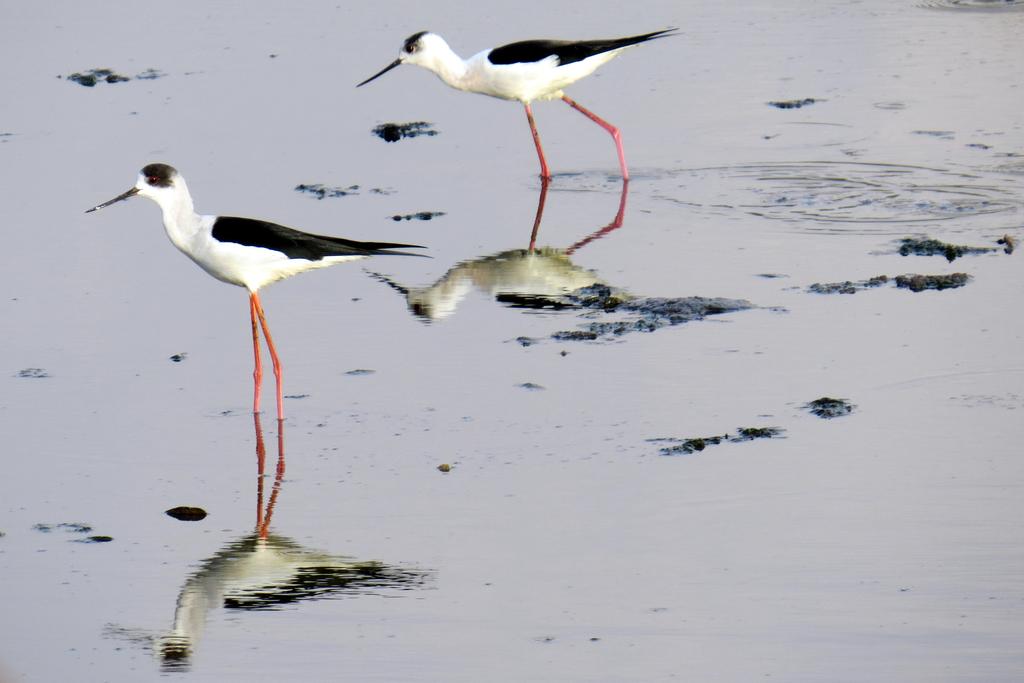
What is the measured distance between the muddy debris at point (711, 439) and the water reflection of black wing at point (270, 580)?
1.36 metres

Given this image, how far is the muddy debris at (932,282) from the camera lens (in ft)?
26.9

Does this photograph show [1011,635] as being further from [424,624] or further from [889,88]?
[889,88]

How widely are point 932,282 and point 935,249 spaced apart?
58cm

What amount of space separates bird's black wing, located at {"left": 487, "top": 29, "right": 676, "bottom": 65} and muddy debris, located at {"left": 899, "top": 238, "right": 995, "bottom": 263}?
307 cm

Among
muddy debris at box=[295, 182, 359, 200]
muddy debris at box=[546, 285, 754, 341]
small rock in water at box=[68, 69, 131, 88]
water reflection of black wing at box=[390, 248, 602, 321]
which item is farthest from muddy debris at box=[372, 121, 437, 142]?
muddy debris at box=[546, 285, 754, 341]

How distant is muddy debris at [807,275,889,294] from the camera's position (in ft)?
27.0

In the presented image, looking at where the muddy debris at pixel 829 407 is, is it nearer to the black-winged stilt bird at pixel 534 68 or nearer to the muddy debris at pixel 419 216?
the muddy debris at pixel 419 216

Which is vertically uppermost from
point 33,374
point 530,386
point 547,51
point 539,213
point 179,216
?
point 547,51

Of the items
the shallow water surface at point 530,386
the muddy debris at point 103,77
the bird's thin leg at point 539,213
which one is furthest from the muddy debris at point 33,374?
the muddy debris at point 103,77

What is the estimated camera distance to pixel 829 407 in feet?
22.1

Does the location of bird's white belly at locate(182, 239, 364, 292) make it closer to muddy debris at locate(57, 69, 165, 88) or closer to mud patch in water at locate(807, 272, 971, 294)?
mud patch in water at locate(807, 272, 971, 294)

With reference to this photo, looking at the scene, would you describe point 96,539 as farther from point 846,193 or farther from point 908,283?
point 846,193

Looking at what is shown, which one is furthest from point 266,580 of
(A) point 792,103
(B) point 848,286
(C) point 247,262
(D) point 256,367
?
(A) point 792,103

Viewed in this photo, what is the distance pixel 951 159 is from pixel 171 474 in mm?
5850
